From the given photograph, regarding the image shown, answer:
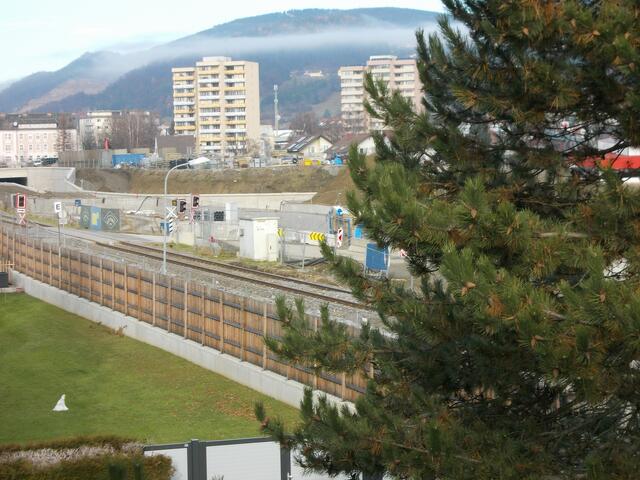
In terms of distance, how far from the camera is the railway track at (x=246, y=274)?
3333cm

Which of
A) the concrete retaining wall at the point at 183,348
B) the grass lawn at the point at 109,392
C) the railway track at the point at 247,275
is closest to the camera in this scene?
the grass lawn at the point at 109,392

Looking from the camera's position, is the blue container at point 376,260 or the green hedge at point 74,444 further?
the blue container at point 376,260

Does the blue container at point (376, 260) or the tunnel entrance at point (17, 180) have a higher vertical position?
the blue container at point (376, 260)

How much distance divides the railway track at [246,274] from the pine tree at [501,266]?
51.5ft

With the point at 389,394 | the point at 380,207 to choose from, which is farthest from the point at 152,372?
the point at 380,207

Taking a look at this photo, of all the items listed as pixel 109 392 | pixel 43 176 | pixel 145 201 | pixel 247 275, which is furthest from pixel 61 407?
pixel 43 176

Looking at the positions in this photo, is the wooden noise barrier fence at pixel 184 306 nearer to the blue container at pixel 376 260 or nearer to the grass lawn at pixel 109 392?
the grass lawn at pixel 109 392

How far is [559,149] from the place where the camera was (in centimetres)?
1171

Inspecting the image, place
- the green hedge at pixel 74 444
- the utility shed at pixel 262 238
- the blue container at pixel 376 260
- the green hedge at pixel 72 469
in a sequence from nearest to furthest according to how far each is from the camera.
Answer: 1. the green hedge at pixel 72 469
2. the green hedge at pixel 74 444
3. the blue container at pixel 376 260
4. the utility shed at pixel 262 238

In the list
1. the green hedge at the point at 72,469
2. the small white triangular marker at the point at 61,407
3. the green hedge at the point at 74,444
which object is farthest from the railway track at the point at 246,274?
the green hedge at the point at 72,469

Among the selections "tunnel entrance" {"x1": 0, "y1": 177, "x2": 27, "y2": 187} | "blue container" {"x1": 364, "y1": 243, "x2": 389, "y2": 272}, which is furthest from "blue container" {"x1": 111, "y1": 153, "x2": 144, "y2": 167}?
"blue container" {"x1": 364, "y1": 243, "x2": 389, "y2": 272}

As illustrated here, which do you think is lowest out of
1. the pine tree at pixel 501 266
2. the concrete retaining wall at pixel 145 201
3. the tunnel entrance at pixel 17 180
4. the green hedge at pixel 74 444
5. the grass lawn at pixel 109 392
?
the tunnel entrance at pixel 17 180

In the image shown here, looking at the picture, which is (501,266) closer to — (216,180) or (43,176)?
(216,180)

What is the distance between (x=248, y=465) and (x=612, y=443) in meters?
6.11
